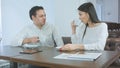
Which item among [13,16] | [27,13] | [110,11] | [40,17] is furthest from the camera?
[110,11]

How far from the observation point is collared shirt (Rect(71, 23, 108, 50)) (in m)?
1.80

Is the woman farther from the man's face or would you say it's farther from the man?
the man's face

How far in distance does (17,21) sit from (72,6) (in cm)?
99

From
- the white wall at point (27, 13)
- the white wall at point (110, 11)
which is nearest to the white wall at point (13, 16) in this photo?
the white wall at point (27, 13)

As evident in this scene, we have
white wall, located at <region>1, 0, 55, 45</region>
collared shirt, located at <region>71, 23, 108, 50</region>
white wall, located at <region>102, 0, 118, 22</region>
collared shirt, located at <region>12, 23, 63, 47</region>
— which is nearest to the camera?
collared shirt, located at <region>71, 23, 108, 50</region>

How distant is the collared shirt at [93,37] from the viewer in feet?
5.89

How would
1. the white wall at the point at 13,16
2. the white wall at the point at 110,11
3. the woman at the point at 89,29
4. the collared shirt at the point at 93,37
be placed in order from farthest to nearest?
the white wall at the point at 110,11 < the white wall at the point at 13,16 < the woman at the point at 89,29 < the collared shirt at the point at 93,37

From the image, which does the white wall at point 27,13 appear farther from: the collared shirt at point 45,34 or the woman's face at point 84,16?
the woman's face at point 84,16

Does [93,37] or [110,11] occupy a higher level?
[110,11]

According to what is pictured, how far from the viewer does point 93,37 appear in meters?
2.02

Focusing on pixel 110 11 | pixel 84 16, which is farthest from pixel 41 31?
pixel 110 11

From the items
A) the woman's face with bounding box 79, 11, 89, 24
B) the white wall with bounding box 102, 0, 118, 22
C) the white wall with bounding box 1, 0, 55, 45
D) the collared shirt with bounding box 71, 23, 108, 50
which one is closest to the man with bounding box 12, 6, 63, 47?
the collared shirt with bounding box 71, 23, 108, 50

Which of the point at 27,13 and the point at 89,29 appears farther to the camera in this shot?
the point at 27,13

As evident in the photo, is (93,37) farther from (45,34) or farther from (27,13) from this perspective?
(27,13)
